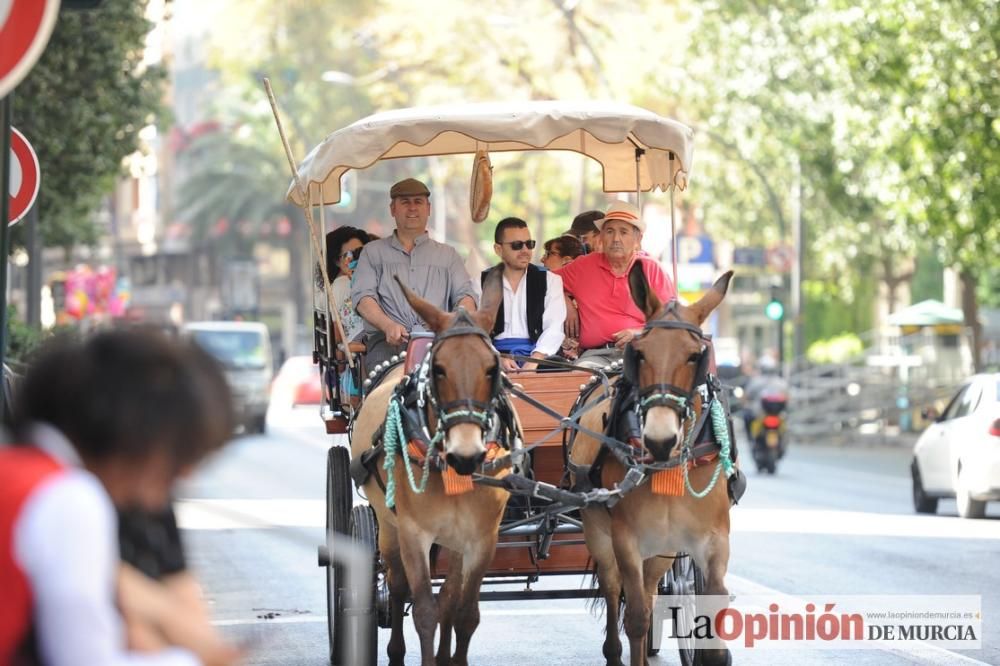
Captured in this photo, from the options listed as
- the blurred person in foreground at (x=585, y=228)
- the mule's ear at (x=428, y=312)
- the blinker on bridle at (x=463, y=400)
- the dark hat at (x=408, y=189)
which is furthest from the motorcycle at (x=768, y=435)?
the blinker on bridle at (x=463, y=400)

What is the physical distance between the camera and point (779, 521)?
788 inches

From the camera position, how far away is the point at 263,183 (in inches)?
3115

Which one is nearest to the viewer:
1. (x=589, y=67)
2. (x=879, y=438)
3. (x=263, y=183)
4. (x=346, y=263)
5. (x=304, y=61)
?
(x=346, y=263)

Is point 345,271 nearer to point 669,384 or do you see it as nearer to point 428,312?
point 428,312

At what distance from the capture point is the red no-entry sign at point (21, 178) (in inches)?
510

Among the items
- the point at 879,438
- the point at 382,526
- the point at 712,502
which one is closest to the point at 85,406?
the point at 712,502

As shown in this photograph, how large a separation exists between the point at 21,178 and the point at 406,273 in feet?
12.8

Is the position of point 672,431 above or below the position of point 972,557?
above

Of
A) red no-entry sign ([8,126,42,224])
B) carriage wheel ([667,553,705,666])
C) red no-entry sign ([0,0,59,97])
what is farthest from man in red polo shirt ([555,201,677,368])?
red no-entry sign ([8,126,42,224])

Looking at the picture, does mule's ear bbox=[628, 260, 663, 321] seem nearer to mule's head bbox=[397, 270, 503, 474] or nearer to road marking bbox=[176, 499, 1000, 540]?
mule's head bbox=[397, 270, 503, 474]

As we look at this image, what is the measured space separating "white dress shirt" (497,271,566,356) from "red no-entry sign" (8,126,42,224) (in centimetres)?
447

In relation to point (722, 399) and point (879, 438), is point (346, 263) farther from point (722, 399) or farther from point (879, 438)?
point (879, 438)

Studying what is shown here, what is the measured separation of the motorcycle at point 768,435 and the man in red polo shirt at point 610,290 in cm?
2007

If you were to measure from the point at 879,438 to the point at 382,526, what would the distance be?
33.5 metres
